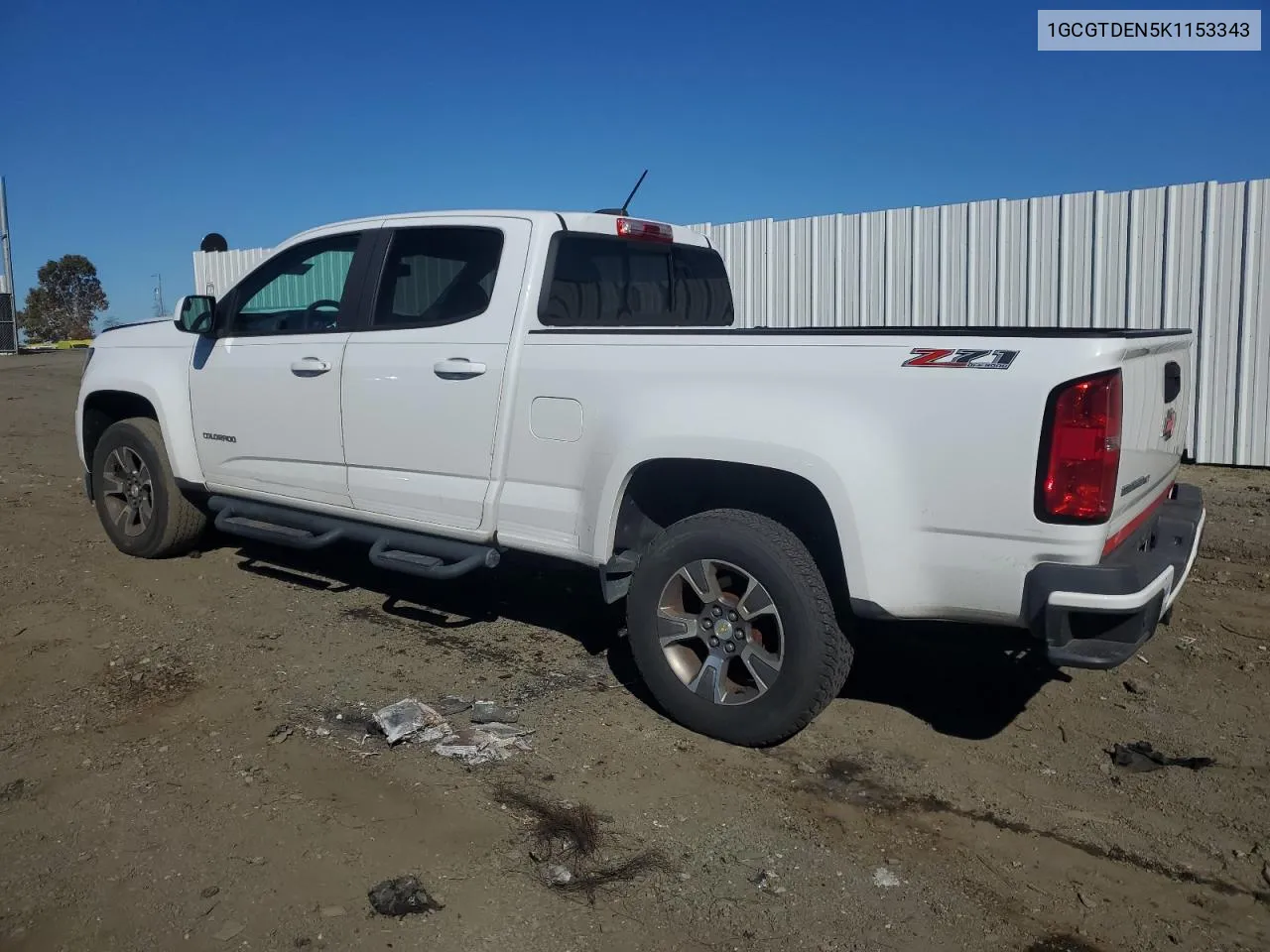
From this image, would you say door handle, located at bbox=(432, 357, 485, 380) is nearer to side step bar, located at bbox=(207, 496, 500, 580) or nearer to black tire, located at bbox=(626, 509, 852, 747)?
side step bar, located at bbox=(207, 496, 500, 580)

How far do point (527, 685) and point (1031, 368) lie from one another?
101 inches

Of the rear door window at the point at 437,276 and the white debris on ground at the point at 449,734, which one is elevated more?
the rear door window at the point at 437,276

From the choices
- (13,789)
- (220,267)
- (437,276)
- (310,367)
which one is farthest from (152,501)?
(220,267)

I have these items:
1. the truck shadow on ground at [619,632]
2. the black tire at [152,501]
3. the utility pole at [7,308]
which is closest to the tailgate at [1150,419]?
the truck shadow on ground at [619,632]

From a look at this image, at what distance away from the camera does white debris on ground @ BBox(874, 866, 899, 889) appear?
322cm

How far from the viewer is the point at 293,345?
5.61m

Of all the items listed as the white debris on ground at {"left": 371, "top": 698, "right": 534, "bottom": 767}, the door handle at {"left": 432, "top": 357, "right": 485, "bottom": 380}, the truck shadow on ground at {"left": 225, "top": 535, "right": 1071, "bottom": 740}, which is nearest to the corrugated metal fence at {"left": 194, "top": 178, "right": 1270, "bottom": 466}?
the truck shadow on ground at {"left": 225, "top": 535, "right": 1071, "bottom": 740}

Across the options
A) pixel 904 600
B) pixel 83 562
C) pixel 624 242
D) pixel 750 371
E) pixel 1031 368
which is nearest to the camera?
pixel 1031 368

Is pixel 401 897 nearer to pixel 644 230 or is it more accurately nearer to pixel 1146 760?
pixel 1146 760

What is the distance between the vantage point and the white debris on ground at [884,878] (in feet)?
10.6

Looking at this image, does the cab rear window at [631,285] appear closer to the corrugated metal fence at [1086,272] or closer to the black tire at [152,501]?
the black tire at [152,501]

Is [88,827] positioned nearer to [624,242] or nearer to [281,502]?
[281,502]

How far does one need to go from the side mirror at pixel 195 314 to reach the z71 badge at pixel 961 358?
13.5 feet

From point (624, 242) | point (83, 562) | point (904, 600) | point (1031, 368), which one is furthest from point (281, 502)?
point (1031, 368)
